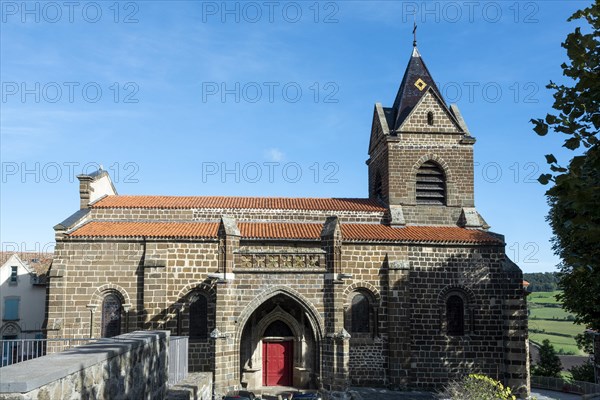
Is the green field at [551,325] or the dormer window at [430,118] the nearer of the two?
the dormer window at [430,118]

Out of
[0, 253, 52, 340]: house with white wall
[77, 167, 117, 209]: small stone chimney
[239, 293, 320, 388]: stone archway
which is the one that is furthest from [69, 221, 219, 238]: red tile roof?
[0, 253, 52, 340]: house with white wall

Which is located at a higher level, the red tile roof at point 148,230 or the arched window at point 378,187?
the arched window at point 378,187

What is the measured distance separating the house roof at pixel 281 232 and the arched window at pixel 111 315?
2.70 meters

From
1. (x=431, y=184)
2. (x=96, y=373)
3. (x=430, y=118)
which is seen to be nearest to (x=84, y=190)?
(x=431, y=184)

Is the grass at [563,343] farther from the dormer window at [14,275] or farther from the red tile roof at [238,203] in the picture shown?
the dormer window at [14,275]

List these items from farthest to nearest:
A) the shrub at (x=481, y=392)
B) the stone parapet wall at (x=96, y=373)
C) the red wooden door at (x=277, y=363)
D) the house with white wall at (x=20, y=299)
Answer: the house with white wall at (x=20, y=299) < the red wooden door at (x=277, y=363) < the shrub at (x=481, y=392) < the stone parapet wall at (x=96, y=373)

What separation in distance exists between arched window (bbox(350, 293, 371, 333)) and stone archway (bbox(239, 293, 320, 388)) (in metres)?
1.94

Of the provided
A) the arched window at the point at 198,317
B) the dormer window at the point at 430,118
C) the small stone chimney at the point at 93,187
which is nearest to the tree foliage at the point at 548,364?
the dormer window at the point at 430,118

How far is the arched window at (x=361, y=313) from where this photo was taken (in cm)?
2220

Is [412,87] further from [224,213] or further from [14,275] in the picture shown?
[14,275]

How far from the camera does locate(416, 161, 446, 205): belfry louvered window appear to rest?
25.9 meters

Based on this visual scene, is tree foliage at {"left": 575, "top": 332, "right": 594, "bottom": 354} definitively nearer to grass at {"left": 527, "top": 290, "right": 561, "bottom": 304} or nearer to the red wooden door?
the red wooden door

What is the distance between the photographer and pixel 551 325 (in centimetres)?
7950

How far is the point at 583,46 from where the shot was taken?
6.55 metres
